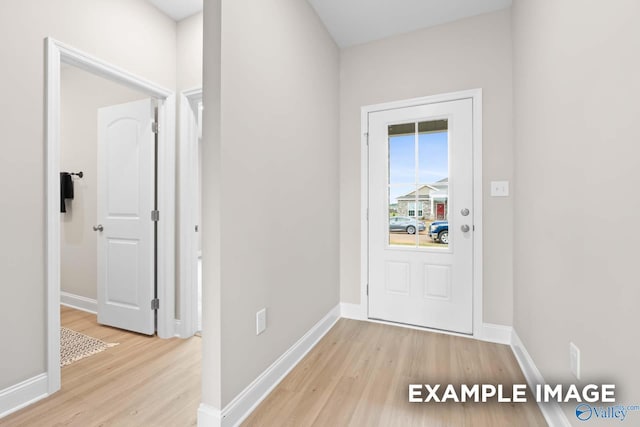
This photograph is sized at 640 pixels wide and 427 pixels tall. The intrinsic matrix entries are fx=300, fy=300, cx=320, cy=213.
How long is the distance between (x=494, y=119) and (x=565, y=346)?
1.70 meters

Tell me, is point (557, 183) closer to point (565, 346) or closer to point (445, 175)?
point (565, 346)

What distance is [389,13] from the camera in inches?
94.3

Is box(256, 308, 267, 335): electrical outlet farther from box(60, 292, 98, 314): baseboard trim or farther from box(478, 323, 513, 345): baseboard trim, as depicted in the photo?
box(60, 292, 98, 314): baseboard trim

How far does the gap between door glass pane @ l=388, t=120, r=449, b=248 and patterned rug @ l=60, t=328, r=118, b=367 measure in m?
2.50

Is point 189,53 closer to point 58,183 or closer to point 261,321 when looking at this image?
point 58,183

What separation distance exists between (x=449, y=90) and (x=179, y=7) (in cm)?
229

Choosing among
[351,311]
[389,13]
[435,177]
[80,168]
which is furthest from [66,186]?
[435,177]

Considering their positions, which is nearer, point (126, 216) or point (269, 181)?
point (269, 181)

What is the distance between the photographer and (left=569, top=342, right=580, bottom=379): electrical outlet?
47.4 inches

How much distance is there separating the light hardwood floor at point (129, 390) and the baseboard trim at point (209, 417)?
0.41 ft

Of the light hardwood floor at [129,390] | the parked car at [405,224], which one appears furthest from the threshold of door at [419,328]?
the light hardwood floor at [129,390]

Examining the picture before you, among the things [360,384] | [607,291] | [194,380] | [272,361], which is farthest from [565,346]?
[194,380]

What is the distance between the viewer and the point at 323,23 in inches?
100

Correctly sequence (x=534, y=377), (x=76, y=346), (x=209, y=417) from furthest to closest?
(x=76, y=346)
(x=534, y=377)
(x=209, y=417)
